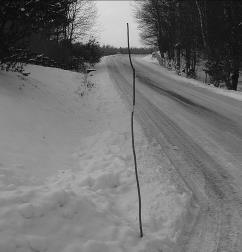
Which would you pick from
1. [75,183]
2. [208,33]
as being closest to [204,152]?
[75,183]

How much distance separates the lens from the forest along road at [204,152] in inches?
187

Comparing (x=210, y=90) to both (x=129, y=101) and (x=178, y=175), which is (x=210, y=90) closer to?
(x=129, y=101)

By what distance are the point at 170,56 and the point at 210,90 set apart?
1870 cm

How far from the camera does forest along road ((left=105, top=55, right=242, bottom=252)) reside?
15.6 ft

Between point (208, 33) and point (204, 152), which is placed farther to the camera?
point (208, 33)

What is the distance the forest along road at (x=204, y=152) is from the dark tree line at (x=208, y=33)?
5762 mm

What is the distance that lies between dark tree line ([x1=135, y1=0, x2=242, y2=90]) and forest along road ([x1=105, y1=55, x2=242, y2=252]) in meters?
5.76

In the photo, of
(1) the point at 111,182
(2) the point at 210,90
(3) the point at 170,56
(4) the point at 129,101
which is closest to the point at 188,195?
(1) the point at 111,182

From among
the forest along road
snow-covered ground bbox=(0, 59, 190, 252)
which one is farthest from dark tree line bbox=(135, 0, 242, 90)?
snow-covered ground bbox=(0, 59, 190, 252)

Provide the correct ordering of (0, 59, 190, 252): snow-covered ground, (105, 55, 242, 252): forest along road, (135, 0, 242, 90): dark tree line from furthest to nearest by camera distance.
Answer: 1. (135, 0, 242, 90): dark tree line
2. (105, 55, 242, 252): forest along road
3. (0, 59, 190, 252): snow-covered ground

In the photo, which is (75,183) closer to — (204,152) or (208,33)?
(204,152)

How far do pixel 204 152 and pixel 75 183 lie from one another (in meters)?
3.26

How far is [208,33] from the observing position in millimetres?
23047

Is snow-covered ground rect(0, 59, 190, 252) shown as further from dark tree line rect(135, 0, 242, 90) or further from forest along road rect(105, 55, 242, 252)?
dark tree line rect(135, 0, 242, 90)
